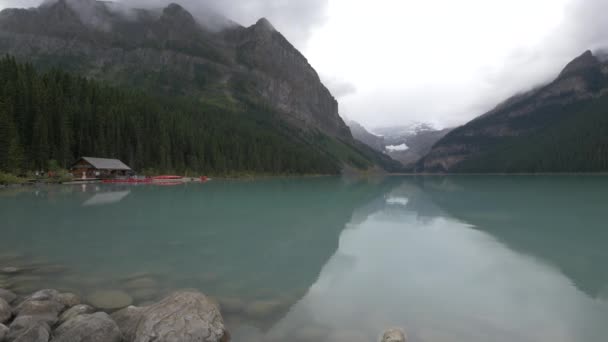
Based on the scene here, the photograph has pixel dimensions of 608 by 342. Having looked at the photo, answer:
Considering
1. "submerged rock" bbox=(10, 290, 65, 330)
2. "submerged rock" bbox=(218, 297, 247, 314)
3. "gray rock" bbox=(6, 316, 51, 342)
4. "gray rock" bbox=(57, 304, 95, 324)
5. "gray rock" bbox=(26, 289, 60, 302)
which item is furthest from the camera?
"submerged rock" bbox=(218, 297, 247, 314)

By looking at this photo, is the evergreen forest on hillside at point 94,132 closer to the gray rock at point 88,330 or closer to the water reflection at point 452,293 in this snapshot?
the gray rock at point 88,330

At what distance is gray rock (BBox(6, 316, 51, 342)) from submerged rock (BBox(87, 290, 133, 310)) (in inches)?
99.4

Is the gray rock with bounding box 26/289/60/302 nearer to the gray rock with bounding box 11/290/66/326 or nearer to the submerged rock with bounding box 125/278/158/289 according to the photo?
the gray rock with bounding box 11/290/66/326

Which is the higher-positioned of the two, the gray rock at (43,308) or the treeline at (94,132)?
the treeline at (94,132)

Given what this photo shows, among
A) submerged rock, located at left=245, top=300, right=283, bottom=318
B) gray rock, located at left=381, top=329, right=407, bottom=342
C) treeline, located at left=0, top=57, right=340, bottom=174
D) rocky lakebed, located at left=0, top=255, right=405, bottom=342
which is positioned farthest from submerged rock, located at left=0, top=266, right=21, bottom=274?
treeline, located at left=0, top=57, right=340, bottom=174

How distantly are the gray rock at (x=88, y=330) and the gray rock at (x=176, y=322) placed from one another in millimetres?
422

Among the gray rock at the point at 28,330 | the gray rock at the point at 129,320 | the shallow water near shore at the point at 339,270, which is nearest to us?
the gray rock at the point at 28,330

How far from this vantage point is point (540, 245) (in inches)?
877

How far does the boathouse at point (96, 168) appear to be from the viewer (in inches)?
3125

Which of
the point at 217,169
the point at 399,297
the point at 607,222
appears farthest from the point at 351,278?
the point at 217,169

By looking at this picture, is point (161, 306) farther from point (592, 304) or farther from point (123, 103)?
point (123, 103)

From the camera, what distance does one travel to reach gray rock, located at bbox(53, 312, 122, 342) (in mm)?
7750

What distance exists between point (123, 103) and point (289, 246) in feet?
373

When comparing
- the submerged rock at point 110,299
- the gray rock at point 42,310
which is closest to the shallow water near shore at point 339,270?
the submerged rock at point 110,299
